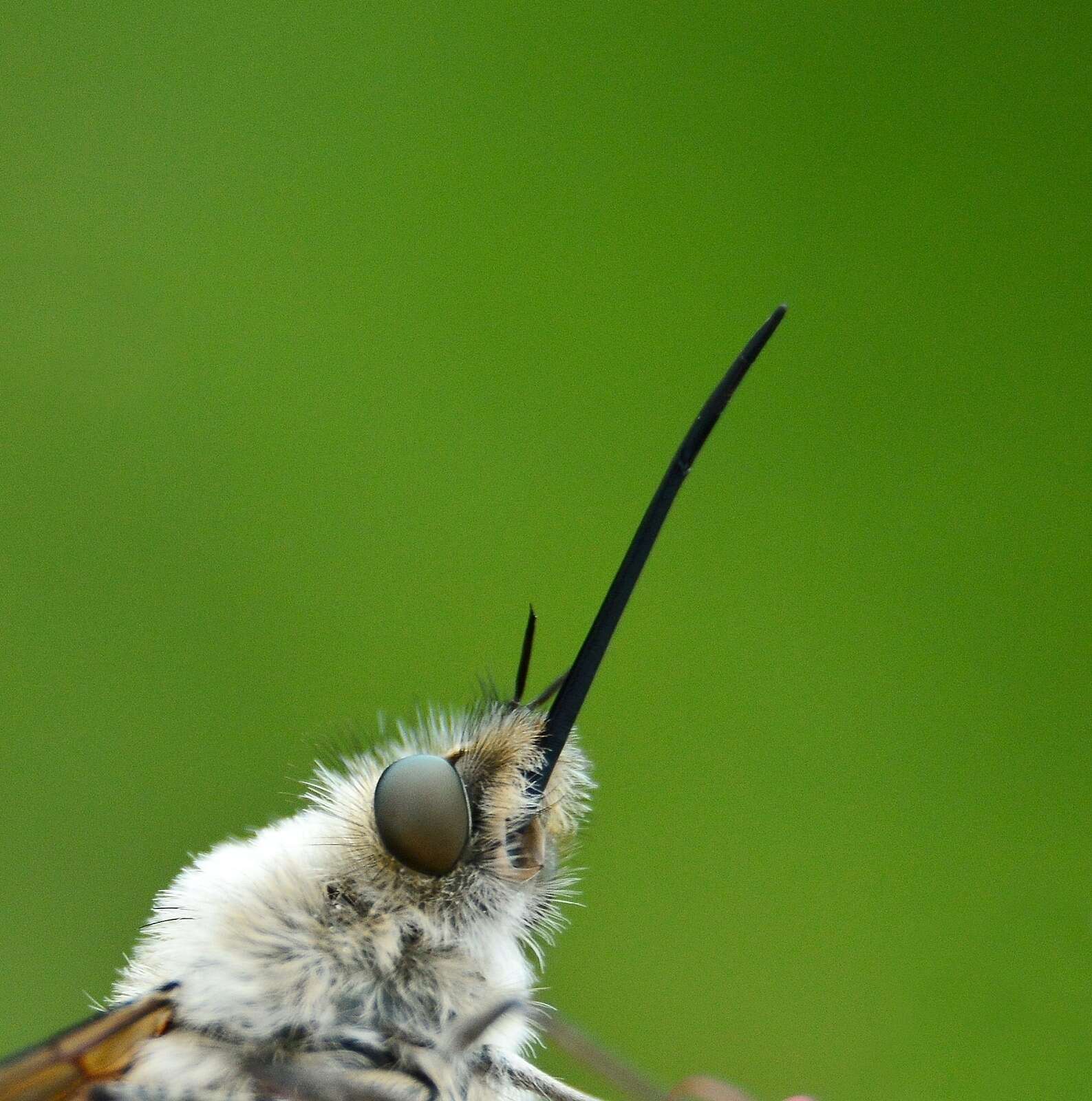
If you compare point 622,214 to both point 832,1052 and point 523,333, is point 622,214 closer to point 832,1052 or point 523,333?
point 523,333

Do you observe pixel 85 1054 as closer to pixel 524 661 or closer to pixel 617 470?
pixel 524 661

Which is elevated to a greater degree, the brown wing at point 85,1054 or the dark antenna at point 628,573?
the dark antenna at point 628,573

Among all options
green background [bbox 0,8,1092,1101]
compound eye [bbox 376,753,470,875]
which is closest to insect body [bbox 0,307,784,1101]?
compound eye [bbox 376,753,470,875]

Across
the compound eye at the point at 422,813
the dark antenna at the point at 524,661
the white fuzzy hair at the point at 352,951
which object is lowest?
the white fuzzy hair at the point at 352,951

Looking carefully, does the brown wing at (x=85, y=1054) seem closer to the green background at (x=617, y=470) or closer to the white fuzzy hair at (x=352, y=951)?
the white fuzzy hair at (x=352, y=951)

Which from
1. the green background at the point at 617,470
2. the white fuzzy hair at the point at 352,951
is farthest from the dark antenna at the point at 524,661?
the green background at the point at 617,470

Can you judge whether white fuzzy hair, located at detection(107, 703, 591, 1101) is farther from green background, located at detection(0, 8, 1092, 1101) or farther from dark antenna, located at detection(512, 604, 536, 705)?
green background, located at detection(0, 8, 1092, 1101)

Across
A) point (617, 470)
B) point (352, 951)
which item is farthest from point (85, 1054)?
point (617, 470)

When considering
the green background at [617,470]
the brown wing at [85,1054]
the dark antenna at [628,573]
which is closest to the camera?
the brown wing at [85,1054]

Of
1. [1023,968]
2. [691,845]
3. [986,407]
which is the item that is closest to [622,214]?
[986,407]
